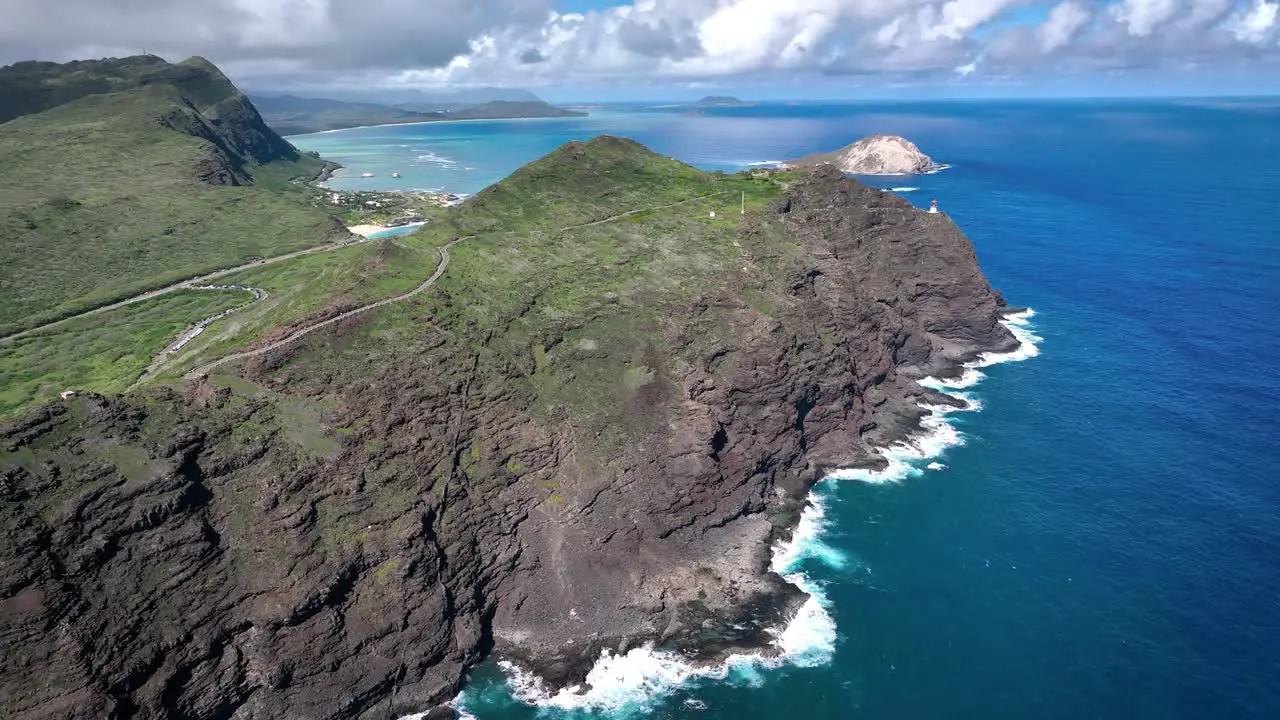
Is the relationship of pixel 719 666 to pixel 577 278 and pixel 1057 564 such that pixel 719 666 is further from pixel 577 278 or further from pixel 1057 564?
pixel 577 278

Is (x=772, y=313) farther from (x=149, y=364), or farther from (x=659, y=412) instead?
(x=149, y=364)

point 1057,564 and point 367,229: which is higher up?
point 367,229

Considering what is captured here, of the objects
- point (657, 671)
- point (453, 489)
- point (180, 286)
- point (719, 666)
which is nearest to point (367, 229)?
point (180, 286)

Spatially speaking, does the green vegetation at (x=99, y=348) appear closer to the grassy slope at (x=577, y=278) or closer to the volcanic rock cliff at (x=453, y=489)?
the grassy slope at (x=577, y=278)

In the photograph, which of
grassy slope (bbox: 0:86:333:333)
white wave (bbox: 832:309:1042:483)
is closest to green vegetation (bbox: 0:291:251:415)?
grassy slope (bbox: 0:86:333:333)

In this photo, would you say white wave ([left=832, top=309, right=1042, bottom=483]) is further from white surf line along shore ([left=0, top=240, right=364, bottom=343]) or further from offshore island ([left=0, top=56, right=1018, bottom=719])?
white surf line along shore ([left=0, top=240, right=364, bottom=343])

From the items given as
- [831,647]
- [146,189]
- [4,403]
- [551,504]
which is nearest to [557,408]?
[551,504]

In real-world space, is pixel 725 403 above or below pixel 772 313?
below
